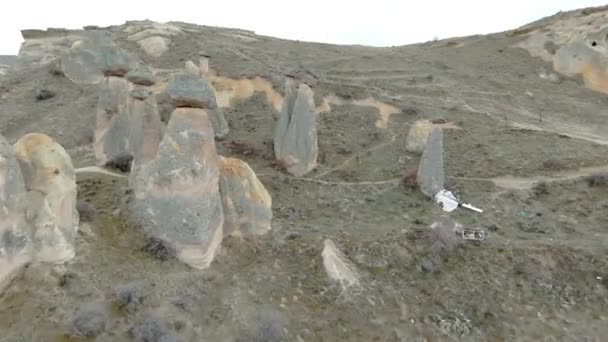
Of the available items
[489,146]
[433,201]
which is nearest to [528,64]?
[489,146]

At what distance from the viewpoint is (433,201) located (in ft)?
72.8

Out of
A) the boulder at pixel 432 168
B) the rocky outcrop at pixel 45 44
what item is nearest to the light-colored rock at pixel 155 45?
the rocky outcrop at pixel 45 44

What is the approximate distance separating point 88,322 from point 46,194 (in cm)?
347

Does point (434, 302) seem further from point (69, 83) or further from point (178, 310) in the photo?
point (69, 83)

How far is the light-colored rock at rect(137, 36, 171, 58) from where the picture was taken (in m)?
41.1

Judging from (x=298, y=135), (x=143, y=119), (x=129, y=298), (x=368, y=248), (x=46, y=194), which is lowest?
(x=129, y=298)

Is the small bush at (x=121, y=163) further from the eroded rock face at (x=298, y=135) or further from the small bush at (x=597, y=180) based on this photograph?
the small bush at (x=597, y=180)

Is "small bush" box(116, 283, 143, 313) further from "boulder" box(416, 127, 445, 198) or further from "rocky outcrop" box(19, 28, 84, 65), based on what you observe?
"rocky outcrop" box(19, 28, 84, 65)

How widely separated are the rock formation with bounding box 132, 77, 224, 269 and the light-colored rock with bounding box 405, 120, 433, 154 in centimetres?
1363

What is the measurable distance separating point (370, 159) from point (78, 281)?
16.3m

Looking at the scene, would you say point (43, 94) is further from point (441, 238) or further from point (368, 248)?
point (441, 238)

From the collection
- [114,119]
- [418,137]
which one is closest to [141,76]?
[114,119]

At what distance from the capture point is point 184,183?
15594 millimetres

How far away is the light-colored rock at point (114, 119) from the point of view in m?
Result: 21.6
